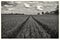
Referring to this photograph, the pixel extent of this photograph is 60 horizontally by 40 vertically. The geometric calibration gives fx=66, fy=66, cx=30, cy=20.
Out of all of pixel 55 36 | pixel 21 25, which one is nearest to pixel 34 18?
pixel 21 25

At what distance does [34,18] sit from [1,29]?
76 cm

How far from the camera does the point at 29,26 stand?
142cm

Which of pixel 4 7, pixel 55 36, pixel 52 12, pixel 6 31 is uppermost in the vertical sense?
pixel 4 7

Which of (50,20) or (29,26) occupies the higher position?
(50,20)

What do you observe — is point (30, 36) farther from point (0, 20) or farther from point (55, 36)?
point (0, 20)

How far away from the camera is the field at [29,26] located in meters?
1.41

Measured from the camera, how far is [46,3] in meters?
1.45

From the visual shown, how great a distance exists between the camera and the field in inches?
55.6

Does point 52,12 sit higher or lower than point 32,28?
higher

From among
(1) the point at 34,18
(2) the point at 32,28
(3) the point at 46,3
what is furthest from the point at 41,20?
(3) the point at 46,3

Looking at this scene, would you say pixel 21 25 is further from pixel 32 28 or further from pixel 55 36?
pixel 55 36

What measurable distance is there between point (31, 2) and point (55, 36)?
91 cm

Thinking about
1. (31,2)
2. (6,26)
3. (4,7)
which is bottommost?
(6,26)

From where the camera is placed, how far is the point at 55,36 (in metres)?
1.43
